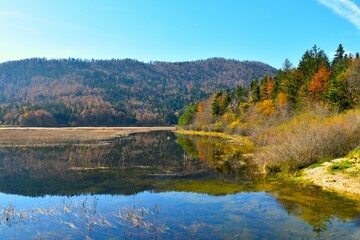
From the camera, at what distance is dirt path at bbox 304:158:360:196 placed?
810 inches

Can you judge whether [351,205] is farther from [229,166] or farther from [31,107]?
[31,107]

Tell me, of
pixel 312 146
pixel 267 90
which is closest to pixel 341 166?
pixel 312 146

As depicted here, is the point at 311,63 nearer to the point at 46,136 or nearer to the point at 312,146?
the point at 312,146

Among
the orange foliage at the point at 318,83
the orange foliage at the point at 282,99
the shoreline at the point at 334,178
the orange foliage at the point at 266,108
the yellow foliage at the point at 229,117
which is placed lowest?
the shoreline at the point at 334,178

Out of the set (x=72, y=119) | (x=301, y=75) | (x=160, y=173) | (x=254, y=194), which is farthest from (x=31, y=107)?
(x=254, y=194)

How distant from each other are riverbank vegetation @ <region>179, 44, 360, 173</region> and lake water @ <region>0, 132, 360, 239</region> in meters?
3.97

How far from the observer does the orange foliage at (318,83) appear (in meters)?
62.5

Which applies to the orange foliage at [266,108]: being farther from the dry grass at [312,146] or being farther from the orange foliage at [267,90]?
the dry grass at [312,146]

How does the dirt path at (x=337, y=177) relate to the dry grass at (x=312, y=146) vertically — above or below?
below

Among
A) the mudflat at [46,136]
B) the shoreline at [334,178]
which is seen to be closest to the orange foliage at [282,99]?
the mudflat at [46,136]

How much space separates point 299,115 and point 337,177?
29.5 m

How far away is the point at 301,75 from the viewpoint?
74.4 m

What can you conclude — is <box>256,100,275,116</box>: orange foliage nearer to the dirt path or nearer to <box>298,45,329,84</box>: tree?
<box>298,45,329,84</box>: tree

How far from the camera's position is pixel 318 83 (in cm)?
6400
